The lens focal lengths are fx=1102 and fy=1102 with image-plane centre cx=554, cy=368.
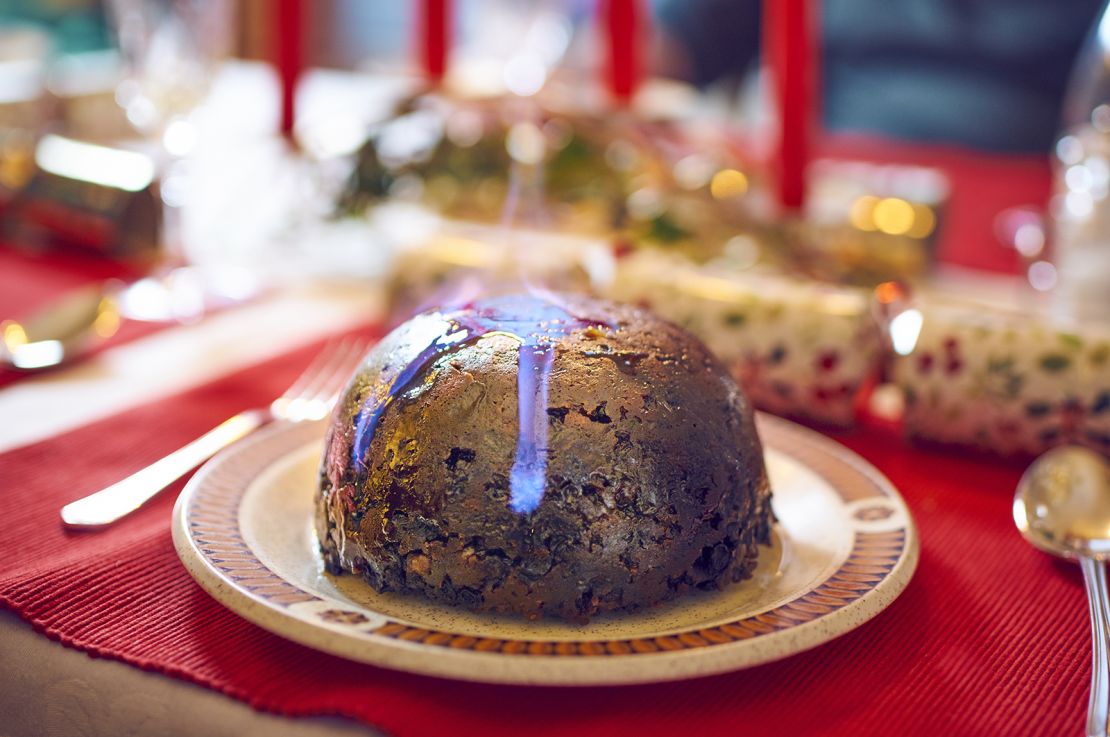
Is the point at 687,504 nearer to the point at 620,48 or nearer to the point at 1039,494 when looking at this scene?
the point at 1039,494

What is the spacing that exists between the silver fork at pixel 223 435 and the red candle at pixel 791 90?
18.2 inches

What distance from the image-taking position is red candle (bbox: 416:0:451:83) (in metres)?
1.18

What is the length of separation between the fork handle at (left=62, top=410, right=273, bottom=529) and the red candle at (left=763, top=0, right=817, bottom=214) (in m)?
0.58

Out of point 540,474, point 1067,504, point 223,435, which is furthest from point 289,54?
point 1067,504

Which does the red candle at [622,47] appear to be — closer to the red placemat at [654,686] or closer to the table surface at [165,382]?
the table surface at [165,382]

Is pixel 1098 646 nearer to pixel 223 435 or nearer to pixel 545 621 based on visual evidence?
pixel 545 621

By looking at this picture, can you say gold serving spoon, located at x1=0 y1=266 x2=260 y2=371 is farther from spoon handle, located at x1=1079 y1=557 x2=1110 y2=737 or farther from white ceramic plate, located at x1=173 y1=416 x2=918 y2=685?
spoon handle, located at x1=1079 y1=557 x2=1110 y2=737

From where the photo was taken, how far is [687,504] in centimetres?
60

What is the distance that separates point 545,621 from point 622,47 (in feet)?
2.72

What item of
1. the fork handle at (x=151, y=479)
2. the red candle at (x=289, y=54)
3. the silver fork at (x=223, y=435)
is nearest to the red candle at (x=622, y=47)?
the red candle at (x=289, y=54)

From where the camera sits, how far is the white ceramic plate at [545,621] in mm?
493

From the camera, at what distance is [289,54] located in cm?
116

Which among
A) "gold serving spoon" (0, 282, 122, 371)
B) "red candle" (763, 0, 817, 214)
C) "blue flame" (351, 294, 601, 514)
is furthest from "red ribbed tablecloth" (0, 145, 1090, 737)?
"red candle" (763, 0, 817, 214)

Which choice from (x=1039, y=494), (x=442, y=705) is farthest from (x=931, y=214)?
(x=442, y=705)
